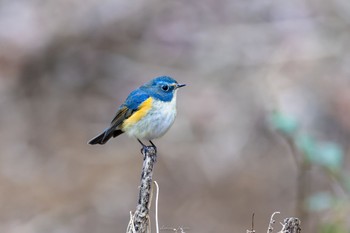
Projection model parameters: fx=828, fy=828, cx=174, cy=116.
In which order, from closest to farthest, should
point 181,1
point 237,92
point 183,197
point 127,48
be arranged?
point 183,197 < point 237,92 < point 127,48 < point 181,1

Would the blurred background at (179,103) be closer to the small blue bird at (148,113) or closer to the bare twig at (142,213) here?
the small blue bird at (148,113)

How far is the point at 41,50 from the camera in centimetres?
1088

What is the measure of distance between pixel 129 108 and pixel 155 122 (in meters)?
0.30

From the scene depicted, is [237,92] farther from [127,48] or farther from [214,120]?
[127,48]

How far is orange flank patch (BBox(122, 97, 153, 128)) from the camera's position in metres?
5.20

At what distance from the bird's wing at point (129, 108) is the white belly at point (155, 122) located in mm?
91

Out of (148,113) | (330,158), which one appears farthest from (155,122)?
(330,158)

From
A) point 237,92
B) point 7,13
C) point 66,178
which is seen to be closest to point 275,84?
point 237,92

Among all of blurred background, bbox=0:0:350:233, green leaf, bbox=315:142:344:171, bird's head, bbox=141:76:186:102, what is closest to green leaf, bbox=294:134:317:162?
green leaf, bbox=315:142:344:171

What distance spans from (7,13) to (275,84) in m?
3.92

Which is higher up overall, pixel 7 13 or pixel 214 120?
pixel 7 13

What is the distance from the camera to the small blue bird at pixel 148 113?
5105mm

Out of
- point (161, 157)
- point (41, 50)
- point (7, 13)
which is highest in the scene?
point (7, 13)

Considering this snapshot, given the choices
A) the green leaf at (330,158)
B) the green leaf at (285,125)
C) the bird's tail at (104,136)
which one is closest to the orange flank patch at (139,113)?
the bird's tail at (104,136)
